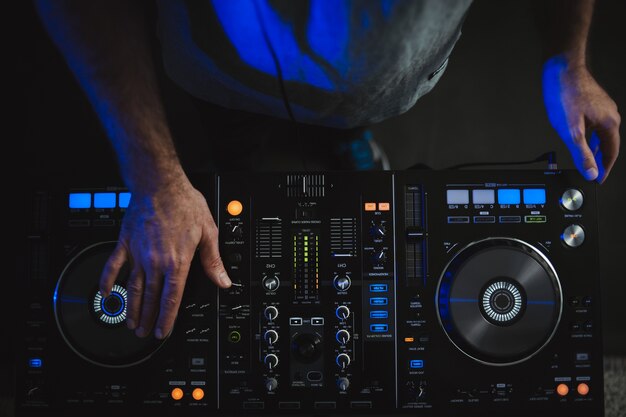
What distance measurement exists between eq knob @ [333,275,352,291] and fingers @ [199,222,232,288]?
21 cm

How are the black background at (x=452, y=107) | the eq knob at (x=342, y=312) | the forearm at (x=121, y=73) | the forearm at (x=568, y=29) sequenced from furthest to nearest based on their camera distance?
1. the black background at (x=452, y=107)
2. the forearm at (x=568, y=29)
3. the eq knob at (x=342, y=312)
4. the forearm at (x=121, y=73)

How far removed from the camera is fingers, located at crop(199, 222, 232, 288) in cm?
104

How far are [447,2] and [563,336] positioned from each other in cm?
66

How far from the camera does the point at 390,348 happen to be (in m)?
1.07

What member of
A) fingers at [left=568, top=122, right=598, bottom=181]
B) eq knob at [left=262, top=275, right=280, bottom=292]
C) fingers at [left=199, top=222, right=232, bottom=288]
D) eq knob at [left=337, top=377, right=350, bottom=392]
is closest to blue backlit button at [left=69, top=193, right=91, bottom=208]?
fingers at [left=199, top=222, right=232, bottom=288]

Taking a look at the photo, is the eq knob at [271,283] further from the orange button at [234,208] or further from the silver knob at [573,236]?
the silver knob at [573,236]

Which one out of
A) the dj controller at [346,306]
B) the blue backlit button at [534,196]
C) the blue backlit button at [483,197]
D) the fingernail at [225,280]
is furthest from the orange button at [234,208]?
the blue backlit button at [534,196]

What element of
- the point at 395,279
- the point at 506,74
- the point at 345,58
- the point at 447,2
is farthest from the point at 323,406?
the point at 506,74

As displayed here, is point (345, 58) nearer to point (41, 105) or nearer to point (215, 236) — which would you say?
point (215, 236)

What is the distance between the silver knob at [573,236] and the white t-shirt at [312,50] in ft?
1.37

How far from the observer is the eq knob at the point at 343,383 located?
1.05m

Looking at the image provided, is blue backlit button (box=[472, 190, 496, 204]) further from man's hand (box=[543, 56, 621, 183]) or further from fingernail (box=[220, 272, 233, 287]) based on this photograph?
fingernail (box=[220, 272, 233, 287])

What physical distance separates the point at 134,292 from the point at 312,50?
0.54 m

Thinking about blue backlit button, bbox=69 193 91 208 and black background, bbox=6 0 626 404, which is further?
Answer: black background, bbox=6 0 626 404
